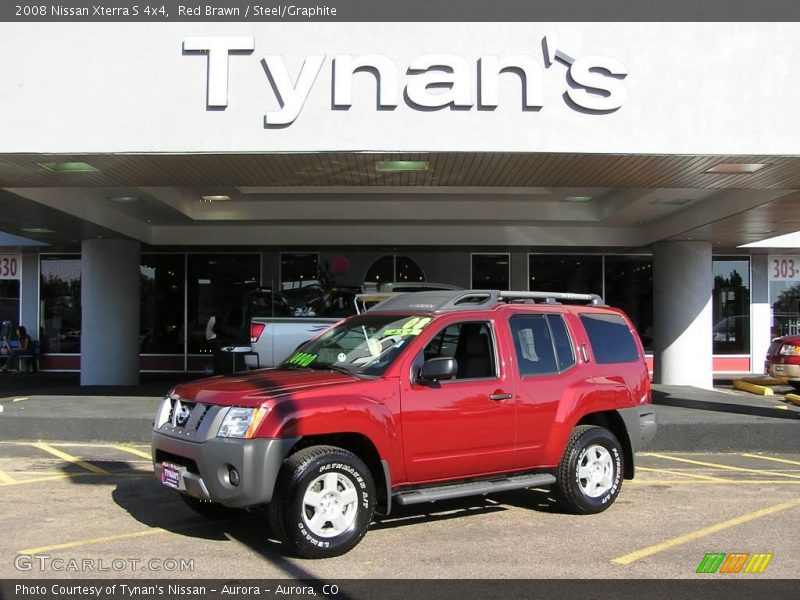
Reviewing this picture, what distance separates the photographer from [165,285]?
773 inches

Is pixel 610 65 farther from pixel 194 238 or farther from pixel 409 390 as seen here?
pixel 194 238

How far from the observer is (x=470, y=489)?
5.85 meters

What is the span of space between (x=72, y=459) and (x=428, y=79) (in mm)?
6382

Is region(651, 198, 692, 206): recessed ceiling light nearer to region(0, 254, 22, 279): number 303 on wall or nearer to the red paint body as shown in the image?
the red paint body

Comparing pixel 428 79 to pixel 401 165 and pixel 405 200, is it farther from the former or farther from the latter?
pixel 405 200

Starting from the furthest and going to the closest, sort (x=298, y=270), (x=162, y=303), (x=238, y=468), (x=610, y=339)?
(x=162, y=303) → (x=298, y=270) → (x=610, y=339) → (x=238, y=468)

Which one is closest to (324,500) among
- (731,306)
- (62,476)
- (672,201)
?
(62,476)

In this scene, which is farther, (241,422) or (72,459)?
(72,459)

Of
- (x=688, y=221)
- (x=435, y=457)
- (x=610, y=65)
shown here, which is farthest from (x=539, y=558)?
(x=688, y=221)

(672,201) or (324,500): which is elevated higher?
(672,201)

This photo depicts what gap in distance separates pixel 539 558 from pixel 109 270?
490 inches

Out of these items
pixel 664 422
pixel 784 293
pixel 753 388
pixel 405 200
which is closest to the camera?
pixel 664 422
